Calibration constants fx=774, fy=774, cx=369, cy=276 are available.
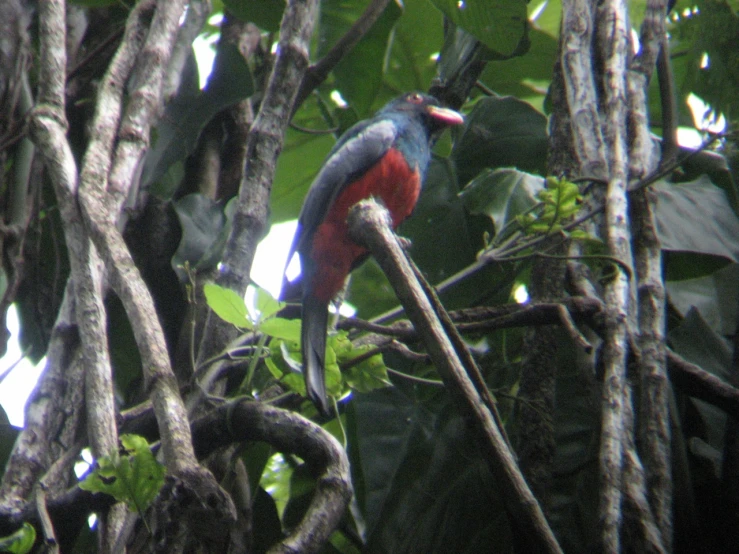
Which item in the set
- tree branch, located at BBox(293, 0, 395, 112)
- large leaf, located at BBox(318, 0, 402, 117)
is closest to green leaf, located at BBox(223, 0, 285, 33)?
large leaf, located at BBox(318, 0, 402, 117)

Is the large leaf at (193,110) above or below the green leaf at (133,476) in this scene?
above

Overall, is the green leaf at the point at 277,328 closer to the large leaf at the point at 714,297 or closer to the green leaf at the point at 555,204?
the green leaf at the point at 555,204

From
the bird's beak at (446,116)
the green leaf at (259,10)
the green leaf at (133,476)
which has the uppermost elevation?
the green leaf at (259,10)

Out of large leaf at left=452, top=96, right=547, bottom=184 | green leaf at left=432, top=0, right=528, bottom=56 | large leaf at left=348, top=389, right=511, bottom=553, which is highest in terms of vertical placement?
green leaf at left=432, top=0, right=528, bottom=56

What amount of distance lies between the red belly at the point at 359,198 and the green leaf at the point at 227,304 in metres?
1.20

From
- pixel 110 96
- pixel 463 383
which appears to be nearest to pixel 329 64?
pixel 110 96

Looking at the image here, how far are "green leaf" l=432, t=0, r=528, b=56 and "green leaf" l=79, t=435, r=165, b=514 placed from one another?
1.79 meters

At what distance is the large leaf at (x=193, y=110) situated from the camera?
94.6 inches

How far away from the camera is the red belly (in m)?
2.82

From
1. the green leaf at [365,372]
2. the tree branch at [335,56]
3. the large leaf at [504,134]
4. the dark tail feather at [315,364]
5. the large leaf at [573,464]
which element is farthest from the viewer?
the large leaf at [504,134]

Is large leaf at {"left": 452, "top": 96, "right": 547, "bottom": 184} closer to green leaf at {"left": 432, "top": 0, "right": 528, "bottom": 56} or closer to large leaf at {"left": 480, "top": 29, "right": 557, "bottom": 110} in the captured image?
green leaf at {"left": 432, "top": 0, "right": 528, "bottom": 56}

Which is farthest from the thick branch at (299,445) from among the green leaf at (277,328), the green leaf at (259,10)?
the green leaf at (259,10)

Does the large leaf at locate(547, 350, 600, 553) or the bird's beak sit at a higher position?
the bird's beak

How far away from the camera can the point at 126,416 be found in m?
1.79
